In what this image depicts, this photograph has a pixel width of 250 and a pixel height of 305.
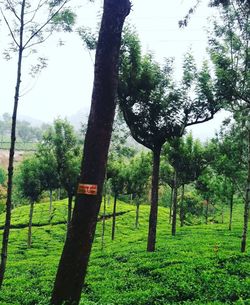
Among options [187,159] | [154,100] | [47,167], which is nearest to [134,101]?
[154,100]

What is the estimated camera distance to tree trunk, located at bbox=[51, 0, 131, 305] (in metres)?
7.93

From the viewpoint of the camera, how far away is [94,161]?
8039mm

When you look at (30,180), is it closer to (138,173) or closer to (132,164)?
(138,173)

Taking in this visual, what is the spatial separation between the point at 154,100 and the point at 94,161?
63.0ft

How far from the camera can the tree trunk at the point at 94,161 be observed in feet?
26.0

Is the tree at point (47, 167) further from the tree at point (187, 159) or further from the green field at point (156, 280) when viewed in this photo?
the green field at point (156, 280)

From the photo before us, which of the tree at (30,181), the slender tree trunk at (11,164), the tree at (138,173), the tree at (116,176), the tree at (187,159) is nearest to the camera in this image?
the slender tree trunk at (11,164)

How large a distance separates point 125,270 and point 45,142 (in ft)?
84.5

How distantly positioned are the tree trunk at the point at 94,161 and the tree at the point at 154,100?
1769 cm

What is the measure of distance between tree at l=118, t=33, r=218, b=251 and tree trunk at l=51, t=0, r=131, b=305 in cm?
1769

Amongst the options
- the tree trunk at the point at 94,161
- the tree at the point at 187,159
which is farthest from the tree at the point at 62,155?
the tree trunk at the point at 94,161

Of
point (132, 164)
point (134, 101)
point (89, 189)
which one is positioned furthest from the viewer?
point (132, 164)

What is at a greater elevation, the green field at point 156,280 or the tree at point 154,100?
the tree at point 154,100

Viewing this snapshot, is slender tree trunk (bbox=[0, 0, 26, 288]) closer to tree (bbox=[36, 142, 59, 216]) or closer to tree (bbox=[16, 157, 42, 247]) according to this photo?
tree (bbox=[36, 142, 59, 216])
